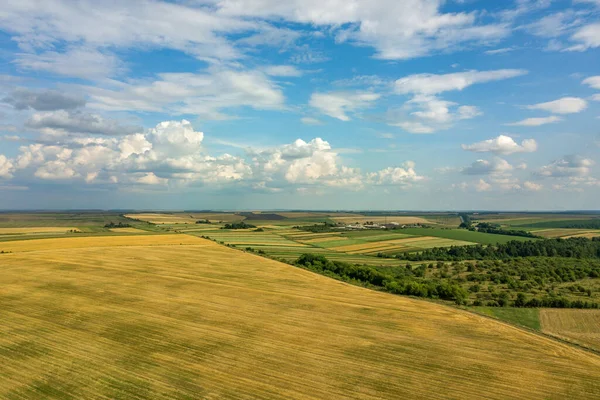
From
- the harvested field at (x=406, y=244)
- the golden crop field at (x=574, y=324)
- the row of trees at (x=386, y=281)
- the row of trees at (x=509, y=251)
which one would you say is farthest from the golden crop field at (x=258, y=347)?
the harvested field at (x=406, y=244)

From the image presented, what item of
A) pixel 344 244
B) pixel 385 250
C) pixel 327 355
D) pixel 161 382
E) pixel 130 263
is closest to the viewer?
pixel 161 382

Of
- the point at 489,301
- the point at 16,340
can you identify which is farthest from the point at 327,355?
the point at 489,301

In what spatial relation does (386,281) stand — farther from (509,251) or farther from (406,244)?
Answer: (509,251)

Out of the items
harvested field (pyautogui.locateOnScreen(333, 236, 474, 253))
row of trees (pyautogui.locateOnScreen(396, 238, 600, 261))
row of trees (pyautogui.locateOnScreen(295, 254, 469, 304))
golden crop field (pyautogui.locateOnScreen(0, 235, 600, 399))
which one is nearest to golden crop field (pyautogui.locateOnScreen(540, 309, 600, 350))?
golden crop field (pyautogui.locateOnScreen(0, 235, 600, 399))

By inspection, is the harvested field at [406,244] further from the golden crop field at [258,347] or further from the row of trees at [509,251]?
the golden crop field at [258,347]

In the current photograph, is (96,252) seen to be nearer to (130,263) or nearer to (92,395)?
(130,263)
